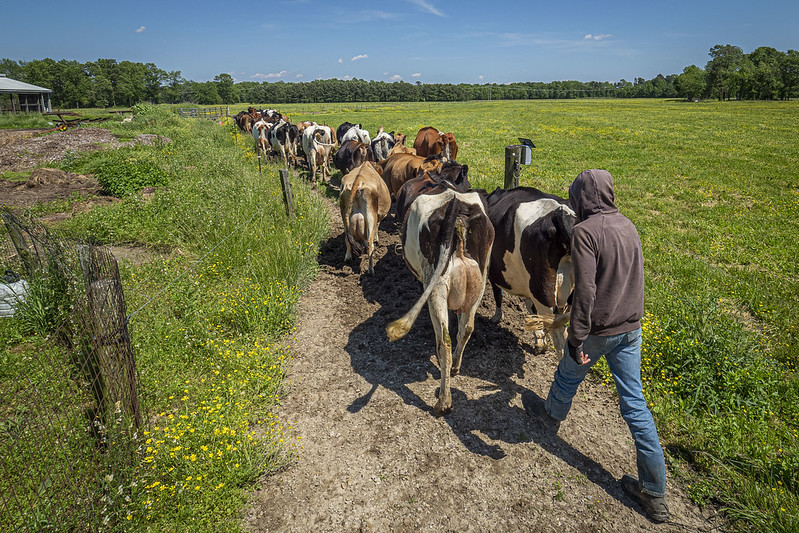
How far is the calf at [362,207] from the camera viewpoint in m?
7.09

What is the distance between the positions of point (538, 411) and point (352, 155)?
32.0ft

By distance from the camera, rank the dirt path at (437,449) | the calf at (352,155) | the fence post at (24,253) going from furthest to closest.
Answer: the calf at (352,155) → the fence post at (24,253) → the dirt path at (437,449)

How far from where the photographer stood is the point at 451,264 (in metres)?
4.16

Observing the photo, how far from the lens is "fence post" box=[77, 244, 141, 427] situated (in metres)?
3.04

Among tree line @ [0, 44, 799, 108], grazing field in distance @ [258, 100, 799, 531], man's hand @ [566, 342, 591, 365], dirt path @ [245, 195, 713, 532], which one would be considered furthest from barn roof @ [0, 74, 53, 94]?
man's hand @ [566, 342, 591, 365]

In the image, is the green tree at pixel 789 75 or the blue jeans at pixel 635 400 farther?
the green tree at pixel 789 75

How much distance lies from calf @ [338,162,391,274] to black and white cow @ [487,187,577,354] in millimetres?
2621

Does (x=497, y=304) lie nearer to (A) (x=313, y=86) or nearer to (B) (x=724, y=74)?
(B) (x=724, y=74)

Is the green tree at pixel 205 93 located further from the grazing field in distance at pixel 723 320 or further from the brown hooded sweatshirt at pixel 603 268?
the brown hooded sweatshirt at pixel 603 268

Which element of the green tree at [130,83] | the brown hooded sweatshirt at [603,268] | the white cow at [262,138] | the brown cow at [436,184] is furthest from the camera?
the green tree at [130,83]

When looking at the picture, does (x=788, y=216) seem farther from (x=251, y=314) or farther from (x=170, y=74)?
(x=170, y=74)

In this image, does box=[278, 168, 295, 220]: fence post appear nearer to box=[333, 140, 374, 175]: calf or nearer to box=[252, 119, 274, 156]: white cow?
box=[333, 140, 374, 175]: calf

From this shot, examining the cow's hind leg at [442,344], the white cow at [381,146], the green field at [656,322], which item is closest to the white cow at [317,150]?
the white cow at [381,146]

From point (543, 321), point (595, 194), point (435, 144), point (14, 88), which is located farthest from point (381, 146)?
point (14, 88)
